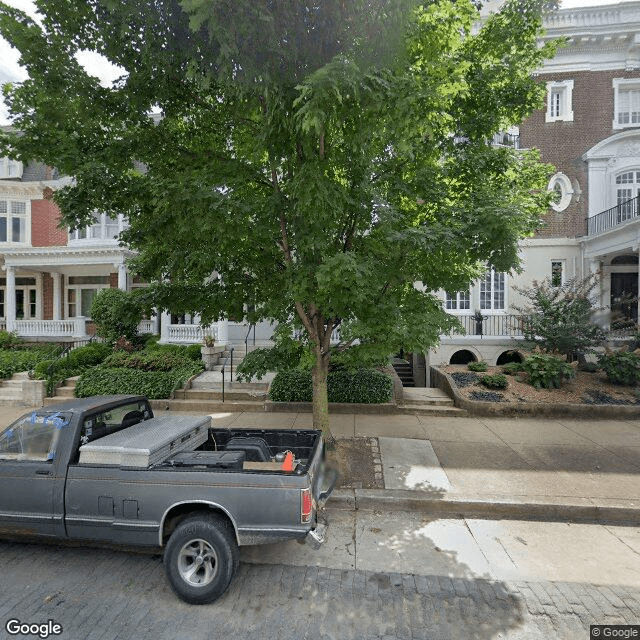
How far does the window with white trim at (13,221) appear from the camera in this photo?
18.1 metres

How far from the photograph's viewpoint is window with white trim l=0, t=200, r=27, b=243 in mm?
18125

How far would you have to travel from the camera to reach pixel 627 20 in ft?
49.3

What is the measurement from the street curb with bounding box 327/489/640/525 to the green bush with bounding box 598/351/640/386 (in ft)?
21.3

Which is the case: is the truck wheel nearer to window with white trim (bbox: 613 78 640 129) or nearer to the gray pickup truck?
the gray pickup truck

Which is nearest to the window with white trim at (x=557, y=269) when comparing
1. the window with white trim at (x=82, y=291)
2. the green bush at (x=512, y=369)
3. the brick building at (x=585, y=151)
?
the brick building at (x=585, y=151)

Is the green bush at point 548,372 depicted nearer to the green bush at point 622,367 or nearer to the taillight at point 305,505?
the green bush at point 622,367

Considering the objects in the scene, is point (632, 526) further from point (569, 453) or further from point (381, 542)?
point (381, 542)

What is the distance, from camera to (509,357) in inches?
559

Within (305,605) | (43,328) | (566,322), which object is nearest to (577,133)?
(566,322)

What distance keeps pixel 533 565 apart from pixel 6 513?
5298 millimetres

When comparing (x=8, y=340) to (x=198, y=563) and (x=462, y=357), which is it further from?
(x=462, y=357)

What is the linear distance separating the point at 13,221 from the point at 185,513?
2075cm

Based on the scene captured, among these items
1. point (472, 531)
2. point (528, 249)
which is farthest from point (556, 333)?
point (472, 531)

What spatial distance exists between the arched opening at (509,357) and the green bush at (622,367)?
3466 millimetres
